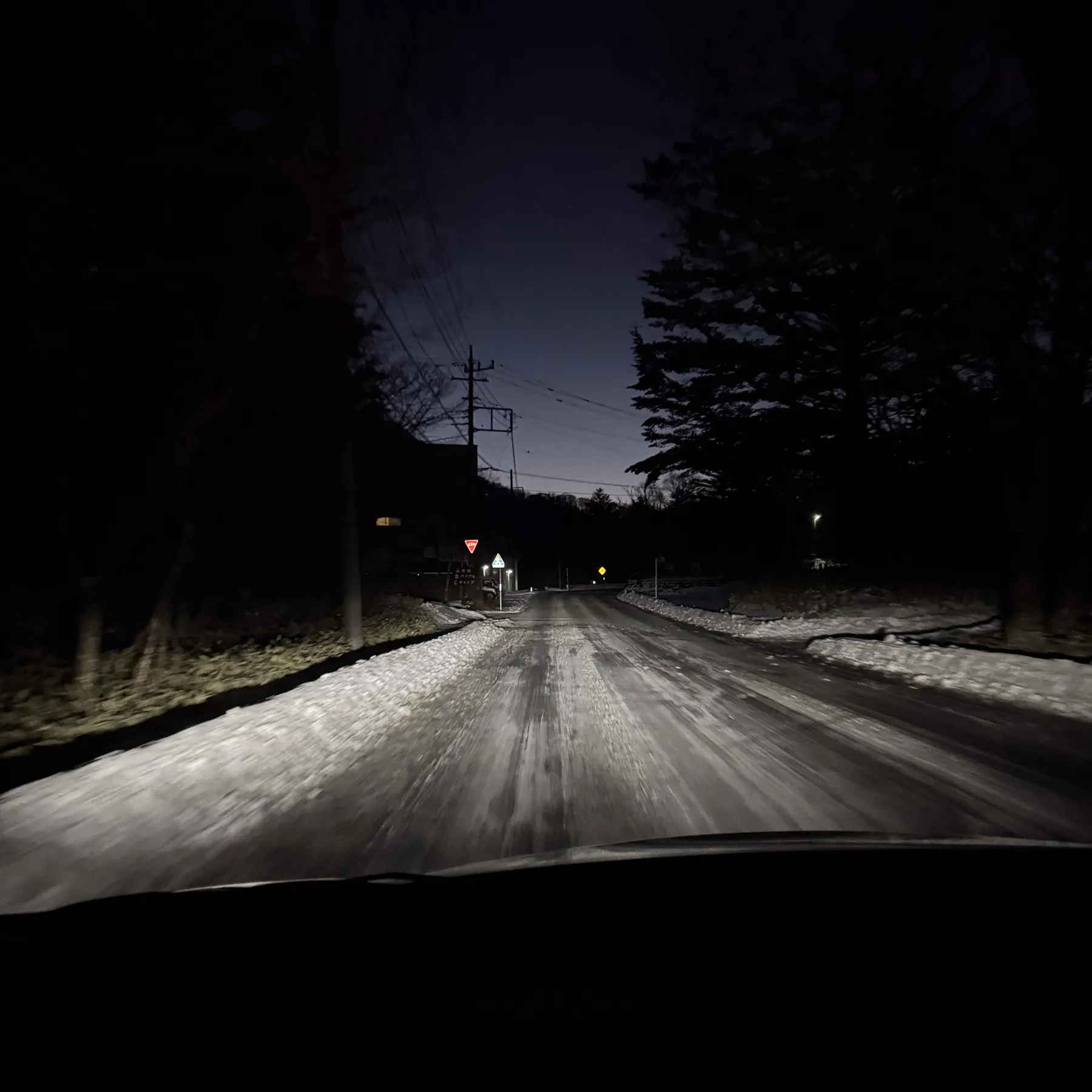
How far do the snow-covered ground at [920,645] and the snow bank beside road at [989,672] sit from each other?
0.01 metres

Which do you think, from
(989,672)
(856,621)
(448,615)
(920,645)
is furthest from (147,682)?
(448,615)

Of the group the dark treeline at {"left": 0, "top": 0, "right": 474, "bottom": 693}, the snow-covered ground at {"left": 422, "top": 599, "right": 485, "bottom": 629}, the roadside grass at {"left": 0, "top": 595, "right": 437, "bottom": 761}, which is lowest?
the snow-covered ground at {"left": 422, "top": 599, "right": 485, "bottom": 629}

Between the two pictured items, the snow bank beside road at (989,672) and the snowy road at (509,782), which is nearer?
the snowy road at (509,782)

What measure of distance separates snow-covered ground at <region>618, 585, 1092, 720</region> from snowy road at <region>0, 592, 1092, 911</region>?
91cm

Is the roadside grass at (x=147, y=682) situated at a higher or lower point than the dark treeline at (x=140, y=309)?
lower

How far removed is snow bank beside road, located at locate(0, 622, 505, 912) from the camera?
4.02 meters

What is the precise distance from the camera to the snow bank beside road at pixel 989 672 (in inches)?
344

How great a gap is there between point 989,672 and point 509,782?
8.29 meters

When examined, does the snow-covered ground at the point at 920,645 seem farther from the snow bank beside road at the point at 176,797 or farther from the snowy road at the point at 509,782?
the snow bank beside road at the point at 176,797

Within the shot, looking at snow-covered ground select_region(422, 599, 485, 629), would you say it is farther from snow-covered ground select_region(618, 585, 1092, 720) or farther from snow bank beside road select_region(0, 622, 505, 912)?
snow bank beside road select_region(0, 622, 505, 912)

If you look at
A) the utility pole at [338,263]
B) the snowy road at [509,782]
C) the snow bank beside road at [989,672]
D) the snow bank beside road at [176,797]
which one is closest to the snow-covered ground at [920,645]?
the snow bank beside road at [989,672]

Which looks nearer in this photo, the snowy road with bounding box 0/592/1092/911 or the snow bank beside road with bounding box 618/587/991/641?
the snowy road with bounding box 0/592/1092/911

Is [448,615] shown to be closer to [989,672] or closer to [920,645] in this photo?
[920,645]

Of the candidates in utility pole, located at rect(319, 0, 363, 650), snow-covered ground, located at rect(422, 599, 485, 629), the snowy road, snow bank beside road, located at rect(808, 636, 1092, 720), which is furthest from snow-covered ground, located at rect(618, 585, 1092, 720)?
utility pole, located at rect(319, 0, 363, 650)
